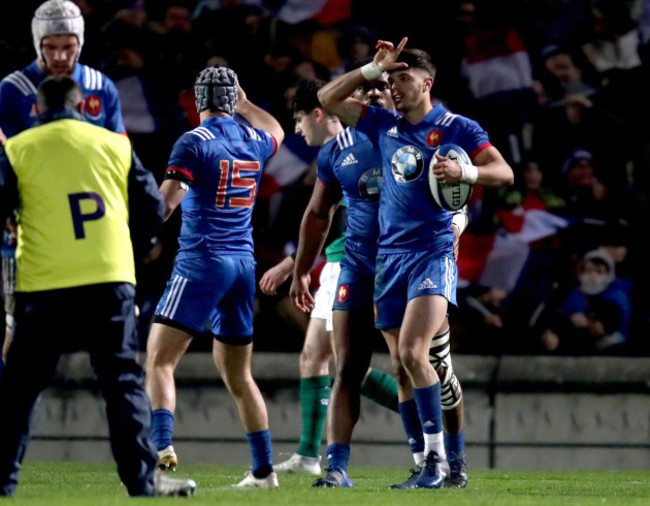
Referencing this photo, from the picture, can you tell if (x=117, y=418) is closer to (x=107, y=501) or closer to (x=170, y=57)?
(x=107, y=501)

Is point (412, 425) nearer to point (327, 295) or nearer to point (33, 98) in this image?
point (327, 295)

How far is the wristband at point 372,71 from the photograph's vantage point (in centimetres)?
675

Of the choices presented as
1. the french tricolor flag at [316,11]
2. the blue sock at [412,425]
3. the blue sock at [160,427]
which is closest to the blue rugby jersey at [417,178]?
the blue sock at [412,425]

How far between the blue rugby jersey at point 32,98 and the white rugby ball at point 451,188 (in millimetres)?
1715

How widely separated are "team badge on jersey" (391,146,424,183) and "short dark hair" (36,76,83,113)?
1971 mm

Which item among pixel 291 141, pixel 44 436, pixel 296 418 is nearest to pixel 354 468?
pixel 296 418

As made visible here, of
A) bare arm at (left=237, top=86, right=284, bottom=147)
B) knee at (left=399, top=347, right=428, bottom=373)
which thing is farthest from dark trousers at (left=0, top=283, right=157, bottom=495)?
bare arm at (left=237, top=86, right=284, bottom=147)

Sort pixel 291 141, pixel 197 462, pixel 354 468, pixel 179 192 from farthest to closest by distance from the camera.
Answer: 1. pixel 291 141
2. pixel 197 462
3. pixel 354 468
4. pixel 179 192

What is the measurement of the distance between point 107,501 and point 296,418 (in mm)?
4728

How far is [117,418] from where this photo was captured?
5.33 m

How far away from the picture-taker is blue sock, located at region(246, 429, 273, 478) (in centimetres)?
662

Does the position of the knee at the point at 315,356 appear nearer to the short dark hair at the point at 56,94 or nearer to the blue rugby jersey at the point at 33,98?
the blue rugby jersey at the point at 33,98

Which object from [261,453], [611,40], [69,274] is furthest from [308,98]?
[611,40]

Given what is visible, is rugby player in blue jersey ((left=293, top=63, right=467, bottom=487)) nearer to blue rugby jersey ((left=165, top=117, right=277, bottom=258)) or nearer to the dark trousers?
blue rugby jersey ((left=165, top=117, right=277, bottom=258))
